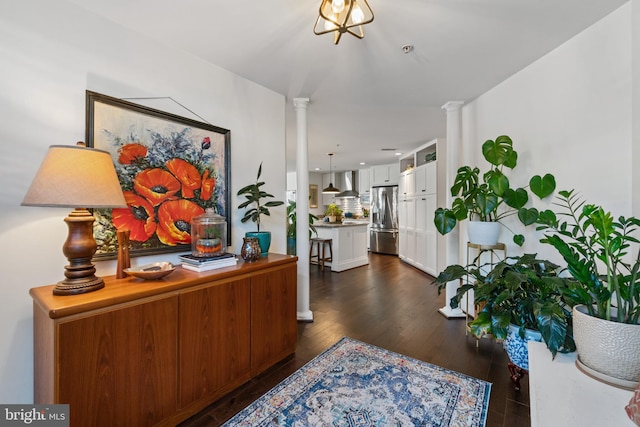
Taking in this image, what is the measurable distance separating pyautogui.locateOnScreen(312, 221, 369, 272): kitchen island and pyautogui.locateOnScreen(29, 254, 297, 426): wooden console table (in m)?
3.19

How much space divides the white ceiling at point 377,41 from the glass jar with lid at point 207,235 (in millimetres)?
1225

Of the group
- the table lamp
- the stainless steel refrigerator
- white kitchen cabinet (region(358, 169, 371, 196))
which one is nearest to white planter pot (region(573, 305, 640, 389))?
the table lamp

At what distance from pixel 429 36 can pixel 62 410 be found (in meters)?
2.82

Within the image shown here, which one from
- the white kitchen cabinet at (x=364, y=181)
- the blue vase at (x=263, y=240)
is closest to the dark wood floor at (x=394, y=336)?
the blue vase at (x=263, y=240)

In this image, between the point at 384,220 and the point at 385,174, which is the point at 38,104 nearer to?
the point at 384,220

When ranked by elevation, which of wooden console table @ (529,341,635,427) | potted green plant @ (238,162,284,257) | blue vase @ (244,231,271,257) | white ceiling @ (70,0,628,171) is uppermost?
white ceiling @ (70,0,628,171)

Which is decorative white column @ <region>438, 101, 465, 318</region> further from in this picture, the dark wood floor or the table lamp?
the table lamp

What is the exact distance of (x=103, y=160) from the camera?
1274mm

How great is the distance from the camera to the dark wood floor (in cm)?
167

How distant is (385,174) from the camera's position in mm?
7090

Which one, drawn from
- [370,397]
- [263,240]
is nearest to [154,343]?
[263,240]

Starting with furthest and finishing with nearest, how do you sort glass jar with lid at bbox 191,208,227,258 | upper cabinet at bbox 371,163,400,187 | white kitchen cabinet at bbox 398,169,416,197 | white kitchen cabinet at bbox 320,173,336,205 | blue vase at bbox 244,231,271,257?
white kitchen cabinet at bbox 320,173,336,205 < upper cabinet at bbox 371,163,400,187 < white kitchen cabinet at bbox 398,169,416,197 < blue vase at bbox 244,231,271,257 < glass jar with lid at bbox 191,208,227,258

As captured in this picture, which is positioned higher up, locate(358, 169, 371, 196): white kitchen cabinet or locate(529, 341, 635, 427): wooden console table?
locate(358, 169, 371, 196): white kitchen cabinet

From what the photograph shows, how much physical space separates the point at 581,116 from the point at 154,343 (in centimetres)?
300
